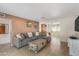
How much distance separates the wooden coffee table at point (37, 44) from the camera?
3.03 meters

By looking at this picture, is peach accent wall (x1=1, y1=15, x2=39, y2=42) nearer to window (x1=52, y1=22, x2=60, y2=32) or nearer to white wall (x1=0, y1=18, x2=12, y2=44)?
white wall (x1=0, y1=18, x2=12, y2=44)

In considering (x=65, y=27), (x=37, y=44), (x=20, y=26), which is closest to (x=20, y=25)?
(x=20, y=26)

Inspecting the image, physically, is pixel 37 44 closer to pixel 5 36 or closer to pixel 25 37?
pixel 25 37

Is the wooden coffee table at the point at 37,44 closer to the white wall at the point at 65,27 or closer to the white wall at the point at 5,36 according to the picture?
the white wall at the point at 65,27

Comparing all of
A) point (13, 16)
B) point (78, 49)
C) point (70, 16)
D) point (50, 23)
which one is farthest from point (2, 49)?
point (70, 16)

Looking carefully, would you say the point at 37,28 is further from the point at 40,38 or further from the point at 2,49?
the point at 2,49

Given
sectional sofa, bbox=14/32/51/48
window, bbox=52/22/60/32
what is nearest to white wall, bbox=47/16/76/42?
window, bbox=52/22/60/32

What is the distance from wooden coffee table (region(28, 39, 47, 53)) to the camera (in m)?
3.03

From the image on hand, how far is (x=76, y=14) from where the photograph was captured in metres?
3.08

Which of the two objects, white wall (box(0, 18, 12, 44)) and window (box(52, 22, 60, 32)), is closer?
white wall (box(0, 18, 12, 44))

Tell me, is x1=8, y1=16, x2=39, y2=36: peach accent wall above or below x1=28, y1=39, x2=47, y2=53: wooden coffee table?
above

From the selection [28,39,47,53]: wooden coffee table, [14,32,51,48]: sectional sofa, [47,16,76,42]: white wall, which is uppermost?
[47,16,76,42]: white wall

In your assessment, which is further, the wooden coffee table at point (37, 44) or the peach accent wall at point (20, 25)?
the peach accent wall at point (20, 25)

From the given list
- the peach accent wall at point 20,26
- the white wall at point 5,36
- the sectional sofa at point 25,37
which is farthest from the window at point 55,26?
the white wall at point 5,36
